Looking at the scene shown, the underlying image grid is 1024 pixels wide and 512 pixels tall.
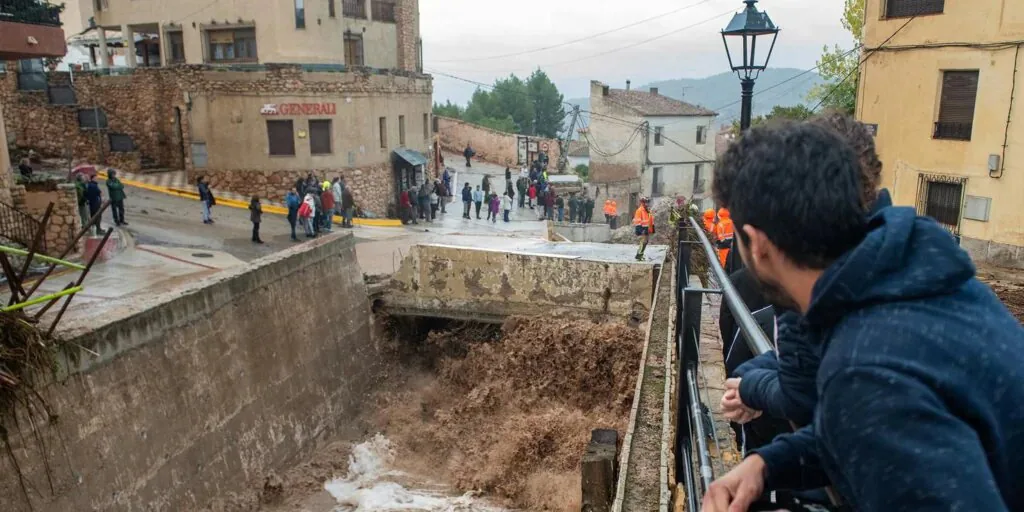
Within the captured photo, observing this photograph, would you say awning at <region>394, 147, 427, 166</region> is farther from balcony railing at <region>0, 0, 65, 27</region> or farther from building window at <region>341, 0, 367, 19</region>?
balcony railing at <region>0, 0, 65, 27</region>

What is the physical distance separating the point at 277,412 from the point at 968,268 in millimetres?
11492

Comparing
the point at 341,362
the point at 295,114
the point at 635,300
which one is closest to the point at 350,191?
the point at 295,114

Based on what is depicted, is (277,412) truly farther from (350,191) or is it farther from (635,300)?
(350,191)

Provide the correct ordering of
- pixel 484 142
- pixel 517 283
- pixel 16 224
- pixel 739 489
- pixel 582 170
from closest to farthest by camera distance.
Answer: pixel 739 489
pixel 16 224
pixel 517 283
pixel 484 142
pixel 582 170

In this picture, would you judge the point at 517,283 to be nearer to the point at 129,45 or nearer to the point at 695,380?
the point at 695,380

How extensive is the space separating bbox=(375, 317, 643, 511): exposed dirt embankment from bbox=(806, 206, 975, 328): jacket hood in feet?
31.7

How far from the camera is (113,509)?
7988 millimetres

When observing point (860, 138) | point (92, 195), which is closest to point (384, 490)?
point (860, 138)

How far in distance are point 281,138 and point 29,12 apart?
10802mm

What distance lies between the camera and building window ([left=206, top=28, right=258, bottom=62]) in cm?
2461

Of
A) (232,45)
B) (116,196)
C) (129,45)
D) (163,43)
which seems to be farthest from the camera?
(129,45)

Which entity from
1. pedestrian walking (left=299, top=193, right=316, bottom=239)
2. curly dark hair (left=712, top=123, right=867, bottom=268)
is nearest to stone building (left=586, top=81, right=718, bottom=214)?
pedestrian walking (left=299, top=193, right=316, bottom=239)

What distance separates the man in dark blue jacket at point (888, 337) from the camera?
105 centimetres

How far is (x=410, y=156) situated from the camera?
26.6m
